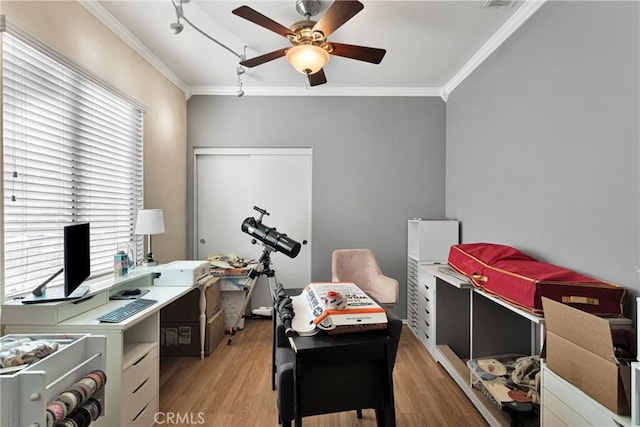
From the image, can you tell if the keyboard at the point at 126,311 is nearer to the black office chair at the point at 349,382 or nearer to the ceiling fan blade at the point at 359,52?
the black office chair at the point at 349,382

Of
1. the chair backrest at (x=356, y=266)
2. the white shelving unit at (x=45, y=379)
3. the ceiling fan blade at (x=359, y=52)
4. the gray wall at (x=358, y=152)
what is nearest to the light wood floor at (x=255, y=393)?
Answer: the chair backrest at (x=356, y=266)

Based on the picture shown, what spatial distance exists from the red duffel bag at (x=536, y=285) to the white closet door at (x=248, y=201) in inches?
82.8

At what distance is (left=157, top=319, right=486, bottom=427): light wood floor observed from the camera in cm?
189

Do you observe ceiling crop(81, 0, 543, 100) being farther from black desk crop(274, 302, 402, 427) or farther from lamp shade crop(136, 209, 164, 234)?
black desk crop(274, 302, 402, 427)

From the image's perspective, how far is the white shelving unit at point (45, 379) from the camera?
3.17ft

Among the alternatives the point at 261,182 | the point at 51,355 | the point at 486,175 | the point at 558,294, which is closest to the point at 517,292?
the point at 558,294

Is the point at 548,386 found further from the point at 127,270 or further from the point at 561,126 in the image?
the point at 127,270

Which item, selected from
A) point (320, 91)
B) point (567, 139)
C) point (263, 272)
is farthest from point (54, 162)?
point (567, 139)

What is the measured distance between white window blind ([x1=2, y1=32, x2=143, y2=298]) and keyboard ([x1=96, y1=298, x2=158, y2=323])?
19.5 inches

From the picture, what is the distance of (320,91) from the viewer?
3465 millimetres

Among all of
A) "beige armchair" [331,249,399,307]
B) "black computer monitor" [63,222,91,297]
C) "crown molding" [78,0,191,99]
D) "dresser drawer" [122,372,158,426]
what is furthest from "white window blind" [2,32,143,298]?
"beige armchair" [331,249,399,307]

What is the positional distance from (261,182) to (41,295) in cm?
229

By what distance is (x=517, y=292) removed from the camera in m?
1.54

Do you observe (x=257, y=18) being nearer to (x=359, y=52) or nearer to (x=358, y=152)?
(x=359, y=52)
